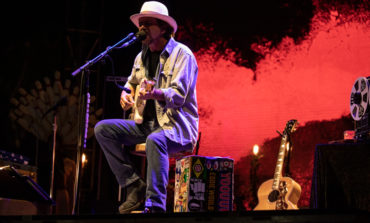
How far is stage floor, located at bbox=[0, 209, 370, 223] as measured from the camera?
1998 millimetres

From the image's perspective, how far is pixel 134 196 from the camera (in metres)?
3.67

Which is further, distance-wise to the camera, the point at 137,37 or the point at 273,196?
the point at 273,196

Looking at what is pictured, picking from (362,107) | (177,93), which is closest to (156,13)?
(177,93)

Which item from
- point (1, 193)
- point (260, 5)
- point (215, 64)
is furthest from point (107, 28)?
point (1, 193)

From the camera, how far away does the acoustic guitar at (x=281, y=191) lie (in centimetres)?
493

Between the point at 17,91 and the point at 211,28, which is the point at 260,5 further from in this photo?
the point at 17,91

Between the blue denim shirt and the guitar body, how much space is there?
64.3 inches

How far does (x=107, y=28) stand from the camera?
21.3 feet

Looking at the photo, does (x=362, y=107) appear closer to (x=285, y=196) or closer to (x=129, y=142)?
(x=285, y=196)

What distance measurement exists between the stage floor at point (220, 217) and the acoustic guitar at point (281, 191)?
2847mm

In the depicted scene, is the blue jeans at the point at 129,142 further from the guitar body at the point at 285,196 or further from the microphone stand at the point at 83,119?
the guitar body at the point at 285,196

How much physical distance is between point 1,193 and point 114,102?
279 centimetres

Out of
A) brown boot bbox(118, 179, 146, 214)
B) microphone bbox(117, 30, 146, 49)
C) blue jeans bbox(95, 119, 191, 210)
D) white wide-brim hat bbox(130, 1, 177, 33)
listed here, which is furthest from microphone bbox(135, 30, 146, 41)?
brown boot bbox(118, 179, 146, 214)

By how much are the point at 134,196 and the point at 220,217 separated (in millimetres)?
1703
